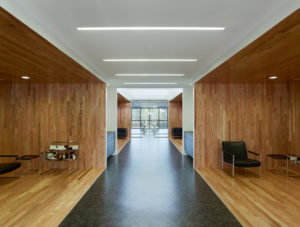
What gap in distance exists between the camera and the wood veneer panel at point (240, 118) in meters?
5.28

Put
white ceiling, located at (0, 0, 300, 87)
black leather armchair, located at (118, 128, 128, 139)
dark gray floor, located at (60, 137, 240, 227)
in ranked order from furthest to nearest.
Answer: black leather armchair, located at (118, 128, 128, 139)
dark gray floor, located at (60, 137, 240, 227)
white ceiling, located at (0, 0, 300, 87)

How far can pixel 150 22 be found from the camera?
2.14 m

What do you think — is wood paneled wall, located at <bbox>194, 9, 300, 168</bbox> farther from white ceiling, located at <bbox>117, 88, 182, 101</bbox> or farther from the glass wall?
the glass wall

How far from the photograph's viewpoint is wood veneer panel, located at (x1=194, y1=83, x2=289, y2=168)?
17.3ft

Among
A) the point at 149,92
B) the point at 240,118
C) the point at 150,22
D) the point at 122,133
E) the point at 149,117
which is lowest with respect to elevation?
the point at 122,133

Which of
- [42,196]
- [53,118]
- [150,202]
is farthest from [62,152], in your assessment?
[150,202]

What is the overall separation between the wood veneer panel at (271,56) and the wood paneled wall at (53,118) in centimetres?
359

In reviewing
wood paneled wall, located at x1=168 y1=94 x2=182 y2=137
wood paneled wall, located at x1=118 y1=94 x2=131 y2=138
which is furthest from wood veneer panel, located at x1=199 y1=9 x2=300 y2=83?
wood paneled wall, located at x1=118 y1=94 x2=131 y2=138

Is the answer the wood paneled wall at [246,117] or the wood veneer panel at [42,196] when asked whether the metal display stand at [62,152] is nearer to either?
the wood veneer panel at [42,196]

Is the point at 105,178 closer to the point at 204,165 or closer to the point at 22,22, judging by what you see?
the point at 204,165

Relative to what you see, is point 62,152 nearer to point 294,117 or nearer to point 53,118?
point 53,118

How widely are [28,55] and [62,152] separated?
311cm

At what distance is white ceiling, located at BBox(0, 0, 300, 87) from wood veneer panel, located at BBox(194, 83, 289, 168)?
89.9 inches

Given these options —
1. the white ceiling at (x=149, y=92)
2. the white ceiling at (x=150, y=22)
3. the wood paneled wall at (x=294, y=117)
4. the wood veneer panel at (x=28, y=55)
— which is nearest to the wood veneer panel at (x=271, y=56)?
the white ceiling at (x=150, y=22)
